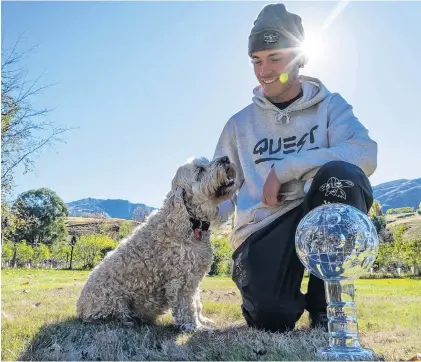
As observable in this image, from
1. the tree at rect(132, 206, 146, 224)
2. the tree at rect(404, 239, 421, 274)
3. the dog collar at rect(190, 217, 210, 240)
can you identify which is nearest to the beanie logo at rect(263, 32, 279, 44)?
the dog collar at rect(190, 217, 210, 240)

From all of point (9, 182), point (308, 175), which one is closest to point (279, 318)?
point (308, 175)

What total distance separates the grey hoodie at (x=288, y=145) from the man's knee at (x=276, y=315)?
637mm

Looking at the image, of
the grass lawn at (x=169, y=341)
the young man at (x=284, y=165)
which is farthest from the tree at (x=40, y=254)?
the young man at (x=284, y=165)

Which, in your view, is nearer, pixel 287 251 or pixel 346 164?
pixel 346 164

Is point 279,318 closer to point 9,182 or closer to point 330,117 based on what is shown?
point 330,117

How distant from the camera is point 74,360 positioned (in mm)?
2740

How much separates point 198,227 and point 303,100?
149cm

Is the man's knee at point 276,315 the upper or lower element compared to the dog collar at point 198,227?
lower

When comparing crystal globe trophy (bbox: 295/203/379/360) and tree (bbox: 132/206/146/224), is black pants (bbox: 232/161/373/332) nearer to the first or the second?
crystal globe trophy (bbox: 295/203/379/360)

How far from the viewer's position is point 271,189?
3281 mm

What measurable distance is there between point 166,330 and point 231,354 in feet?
4.21

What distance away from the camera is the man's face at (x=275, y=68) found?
360 cm

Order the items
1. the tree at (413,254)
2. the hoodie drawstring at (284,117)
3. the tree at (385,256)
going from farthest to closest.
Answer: the tree at (385,256) → the tree at (413,254) → the hoodie drawstring at (284,117)

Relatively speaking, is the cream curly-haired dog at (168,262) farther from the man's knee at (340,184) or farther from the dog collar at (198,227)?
the man's knee at (340,184)
